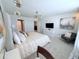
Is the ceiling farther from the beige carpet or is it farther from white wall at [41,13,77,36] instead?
the beige carpet

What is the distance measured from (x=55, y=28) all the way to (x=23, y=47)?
4.52m

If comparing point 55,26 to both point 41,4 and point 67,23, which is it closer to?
point 67,23

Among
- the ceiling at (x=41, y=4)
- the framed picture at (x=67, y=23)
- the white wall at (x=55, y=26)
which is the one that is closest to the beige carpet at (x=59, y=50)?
the framed picture at (x=67, y=23)

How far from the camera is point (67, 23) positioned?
530 cm

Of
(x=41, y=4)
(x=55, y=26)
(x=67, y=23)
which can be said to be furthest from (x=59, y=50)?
(x=55, y=26)

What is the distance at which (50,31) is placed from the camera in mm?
6516

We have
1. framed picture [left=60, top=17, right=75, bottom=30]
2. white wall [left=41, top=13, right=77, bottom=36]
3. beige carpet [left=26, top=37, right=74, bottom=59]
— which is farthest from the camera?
white wall [left=41, top=13, right=77, bottom=36]

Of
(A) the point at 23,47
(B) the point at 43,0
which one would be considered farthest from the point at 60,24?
(A) the point at 23,47

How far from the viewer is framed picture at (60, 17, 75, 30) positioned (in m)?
5.06

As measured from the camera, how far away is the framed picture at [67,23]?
5.06 metres

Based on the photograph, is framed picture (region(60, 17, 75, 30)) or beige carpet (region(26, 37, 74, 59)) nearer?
beige carpet (region(26, 37, 74, 59))

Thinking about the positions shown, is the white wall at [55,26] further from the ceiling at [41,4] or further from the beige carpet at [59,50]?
the beige carpet at [59,50]

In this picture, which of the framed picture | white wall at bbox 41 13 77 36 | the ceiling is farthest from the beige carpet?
white wall at bbox 41 13 77 36

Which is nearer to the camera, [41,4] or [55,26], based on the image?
[41,4]
